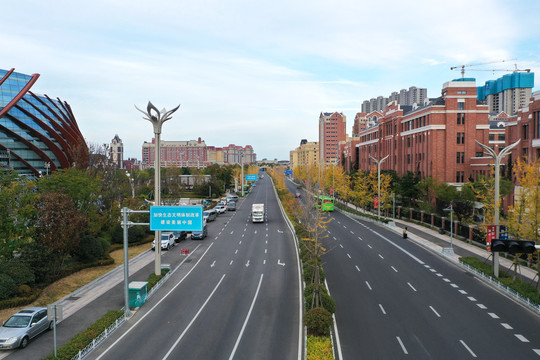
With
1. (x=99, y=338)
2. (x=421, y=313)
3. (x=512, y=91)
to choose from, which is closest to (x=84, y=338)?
(x=99, y=338)

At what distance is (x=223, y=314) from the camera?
66.4ft

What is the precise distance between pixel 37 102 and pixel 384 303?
92.7 meters

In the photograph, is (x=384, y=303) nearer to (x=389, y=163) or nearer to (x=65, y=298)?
(x=65, y=298)

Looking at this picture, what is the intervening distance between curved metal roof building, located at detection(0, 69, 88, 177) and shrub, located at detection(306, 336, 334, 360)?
7047 centimetres

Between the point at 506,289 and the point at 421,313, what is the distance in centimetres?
754

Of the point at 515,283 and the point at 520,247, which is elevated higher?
the point at 520,247

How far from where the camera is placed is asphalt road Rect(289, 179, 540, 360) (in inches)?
627

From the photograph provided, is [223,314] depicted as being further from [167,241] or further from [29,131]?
[29,131]

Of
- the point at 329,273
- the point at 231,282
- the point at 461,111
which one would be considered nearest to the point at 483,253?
the point at 329,273

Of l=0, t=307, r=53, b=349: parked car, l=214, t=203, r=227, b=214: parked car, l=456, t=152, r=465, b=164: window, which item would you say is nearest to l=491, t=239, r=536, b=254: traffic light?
l=0, t=307, r=53, b=349: parked car

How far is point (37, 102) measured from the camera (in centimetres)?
8669

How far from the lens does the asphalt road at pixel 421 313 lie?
1594 centimetres

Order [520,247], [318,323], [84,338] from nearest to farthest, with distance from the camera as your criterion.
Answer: [520,247], [84,338], [318,323]

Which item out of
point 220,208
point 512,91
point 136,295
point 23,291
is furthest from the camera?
point 512,91
